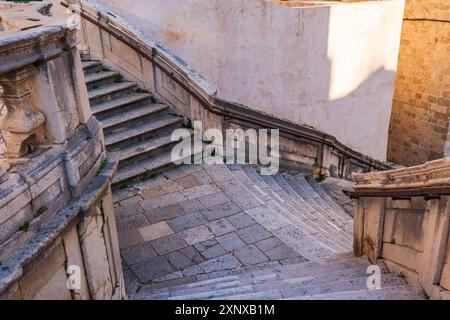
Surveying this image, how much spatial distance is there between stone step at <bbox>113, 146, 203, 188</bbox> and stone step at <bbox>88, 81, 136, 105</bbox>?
4.66 ft

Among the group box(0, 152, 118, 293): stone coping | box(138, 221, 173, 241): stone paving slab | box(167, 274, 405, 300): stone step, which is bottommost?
box(138, 221, 173, 241): stone paving slab

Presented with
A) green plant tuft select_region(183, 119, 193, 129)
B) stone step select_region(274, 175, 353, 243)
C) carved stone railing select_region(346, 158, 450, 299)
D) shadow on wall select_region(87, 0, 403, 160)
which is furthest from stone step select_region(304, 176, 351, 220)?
carved stone railing select_region(346, 158, 450, 299)

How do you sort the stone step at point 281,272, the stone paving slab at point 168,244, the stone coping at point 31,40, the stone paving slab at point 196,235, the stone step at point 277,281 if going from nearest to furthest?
the stone coping at point 31,40
the stone step at point 277,281
the stone step at point 281,272
the stone paving slab at point 168,244
the stone paving slab at point 196,235

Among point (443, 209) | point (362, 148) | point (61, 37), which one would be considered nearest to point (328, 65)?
point (362, 148)

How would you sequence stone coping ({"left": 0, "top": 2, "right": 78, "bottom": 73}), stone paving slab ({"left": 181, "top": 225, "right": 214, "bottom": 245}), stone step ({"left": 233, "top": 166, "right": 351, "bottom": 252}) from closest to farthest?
stone coping ({"left": 0, "top": 2, "right": 78, "bottom": 73}) → stone paving slab ({"left": 181, "top": 225, "right": 214, "bottom": 245}) → stone step ({"left": 233, "top": 166, "right": 351, "bottom": 252})

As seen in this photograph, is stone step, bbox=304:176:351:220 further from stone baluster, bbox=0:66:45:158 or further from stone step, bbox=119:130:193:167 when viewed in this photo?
stone baluster, bbox=0:66:45:158

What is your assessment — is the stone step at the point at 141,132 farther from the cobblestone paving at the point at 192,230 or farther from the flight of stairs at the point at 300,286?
the flight of stairs at the point at 300,286

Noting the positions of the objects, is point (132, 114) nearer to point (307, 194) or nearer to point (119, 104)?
point (119, 104)

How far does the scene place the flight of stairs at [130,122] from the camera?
268 inches

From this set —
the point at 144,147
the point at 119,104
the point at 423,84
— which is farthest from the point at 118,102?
the point at 423,84

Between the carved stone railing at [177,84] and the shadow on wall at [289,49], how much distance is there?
678 millimetres

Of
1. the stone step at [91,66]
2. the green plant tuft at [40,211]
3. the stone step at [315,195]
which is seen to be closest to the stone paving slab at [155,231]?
the green plant tuft at [40,211]

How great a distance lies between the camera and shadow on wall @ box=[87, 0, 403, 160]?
856cm

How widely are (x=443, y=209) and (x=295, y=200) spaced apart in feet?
12.2
